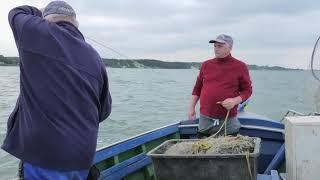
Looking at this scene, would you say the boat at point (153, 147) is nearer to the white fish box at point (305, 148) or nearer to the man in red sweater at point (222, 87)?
the white fish box at point (305, 148)

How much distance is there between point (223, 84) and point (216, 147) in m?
1.35

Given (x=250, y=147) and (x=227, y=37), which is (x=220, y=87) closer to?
(x=227, y=37)

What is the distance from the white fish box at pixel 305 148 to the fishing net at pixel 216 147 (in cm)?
42

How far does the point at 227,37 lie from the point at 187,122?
178 cm

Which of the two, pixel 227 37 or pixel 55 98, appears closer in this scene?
pixel 55 98

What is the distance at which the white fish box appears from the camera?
398cm

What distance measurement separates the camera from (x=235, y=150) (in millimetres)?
4293

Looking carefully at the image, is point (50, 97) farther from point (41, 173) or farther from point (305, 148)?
point (305, 148)

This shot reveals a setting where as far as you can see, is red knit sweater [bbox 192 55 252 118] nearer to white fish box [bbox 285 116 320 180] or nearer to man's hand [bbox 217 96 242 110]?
man's hand [bbox 217 96 242 110]

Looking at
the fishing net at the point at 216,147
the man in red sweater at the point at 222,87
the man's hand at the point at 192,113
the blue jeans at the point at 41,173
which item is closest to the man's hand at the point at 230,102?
the man in red sweater at the point at 222,87

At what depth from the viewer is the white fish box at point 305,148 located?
3.98 m

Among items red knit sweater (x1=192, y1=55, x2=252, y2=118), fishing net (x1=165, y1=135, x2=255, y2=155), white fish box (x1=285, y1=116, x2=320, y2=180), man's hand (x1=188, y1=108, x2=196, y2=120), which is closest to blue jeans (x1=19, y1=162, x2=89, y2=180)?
fishing net (x1=165, y1=135, x2=255, y2=155)

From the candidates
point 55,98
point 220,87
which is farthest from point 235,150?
point 55,98

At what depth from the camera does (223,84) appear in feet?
18.2
